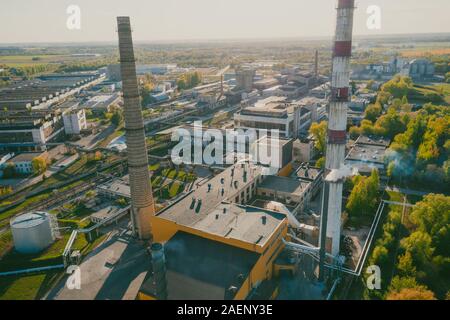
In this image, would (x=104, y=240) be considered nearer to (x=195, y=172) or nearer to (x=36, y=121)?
(x=195, y=172)

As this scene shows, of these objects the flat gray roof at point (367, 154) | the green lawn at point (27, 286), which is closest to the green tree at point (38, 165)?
the green lawn at point (27, 286)

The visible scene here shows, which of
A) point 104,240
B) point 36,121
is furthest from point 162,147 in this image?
point 104,240

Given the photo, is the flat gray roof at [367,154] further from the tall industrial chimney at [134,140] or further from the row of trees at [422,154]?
the tall industrial chimney at [134,140]

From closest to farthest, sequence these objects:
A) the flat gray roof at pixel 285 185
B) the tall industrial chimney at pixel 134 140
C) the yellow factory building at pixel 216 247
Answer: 1. the yellow factory building at pixel 216 247
2. the tall industrial chimney at pixel 134 140
3. the flat gray roof at pixel 285 185

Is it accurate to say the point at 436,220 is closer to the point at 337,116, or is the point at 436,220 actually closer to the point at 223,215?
the point at 337,116

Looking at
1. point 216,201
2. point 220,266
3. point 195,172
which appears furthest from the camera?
point 195,172

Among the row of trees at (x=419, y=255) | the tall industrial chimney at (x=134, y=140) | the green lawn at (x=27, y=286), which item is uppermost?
the tall industrial chimney at (x=134, y=140)
